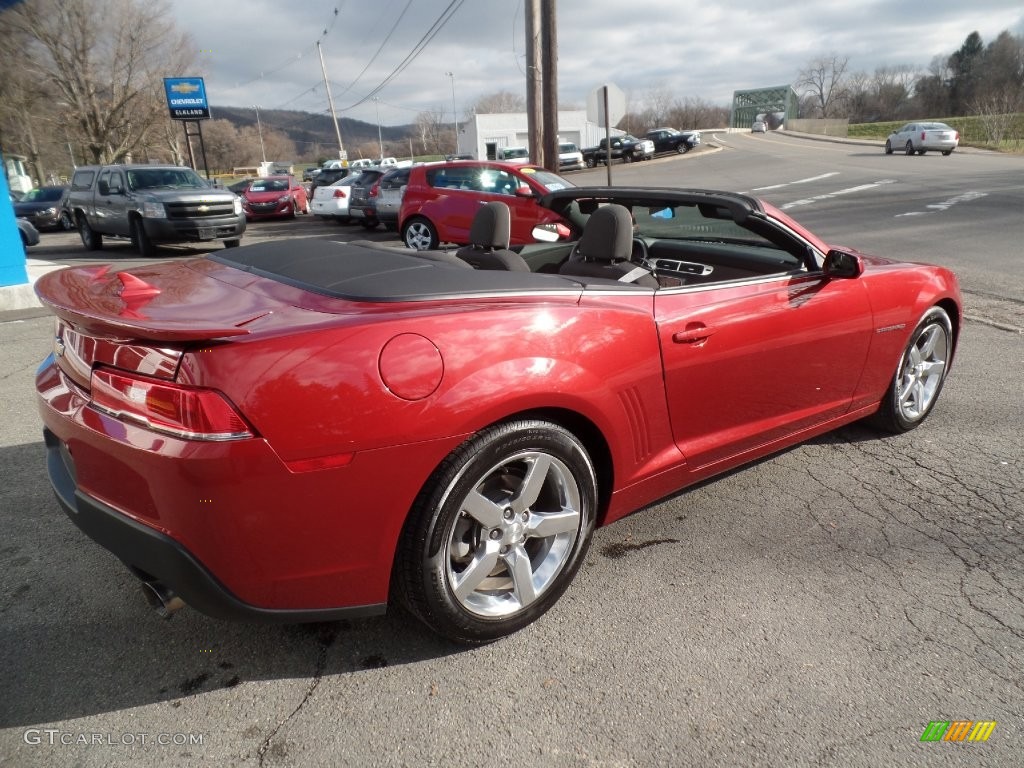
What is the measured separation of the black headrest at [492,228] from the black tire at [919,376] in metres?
2.18

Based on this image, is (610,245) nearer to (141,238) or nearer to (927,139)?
(141,238)

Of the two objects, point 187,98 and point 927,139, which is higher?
point 187,98

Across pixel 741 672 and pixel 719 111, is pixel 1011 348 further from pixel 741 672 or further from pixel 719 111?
pixel 719 111

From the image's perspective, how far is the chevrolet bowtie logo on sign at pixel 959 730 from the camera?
1905 millimetres

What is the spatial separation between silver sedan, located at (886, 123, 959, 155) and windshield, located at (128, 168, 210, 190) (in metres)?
33.7

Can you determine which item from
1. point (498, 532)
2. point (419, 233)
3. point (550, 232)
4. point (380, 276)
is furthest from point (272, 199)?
point (498, 532)

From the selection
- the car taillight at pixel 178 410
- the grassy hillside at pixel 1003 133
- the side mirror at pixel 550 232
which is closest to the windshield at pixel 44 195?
the side mirror at pixel 550 232

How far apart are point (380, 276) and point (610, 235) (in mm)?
1154

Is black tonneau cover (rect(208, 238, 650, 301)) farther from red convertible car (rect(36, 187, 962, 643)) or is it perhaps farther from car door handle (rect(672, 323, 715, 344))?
car door handle (rect(672, 323, 715, 344))

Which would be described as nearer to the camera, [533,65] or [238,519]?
[238,519]

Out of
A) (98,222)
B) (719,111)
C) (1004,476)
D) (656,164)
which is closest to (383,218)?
(98,222)

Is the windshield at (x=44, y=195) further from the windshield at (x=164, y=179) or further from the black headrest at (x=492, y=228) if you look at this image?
the black headrest at (x=492, y=228)

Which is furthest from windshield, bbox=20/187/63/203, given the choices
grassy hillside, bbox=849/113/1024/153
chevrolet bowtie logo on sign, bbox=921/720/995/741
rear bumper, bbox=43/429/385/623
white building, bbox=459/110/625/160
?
grassy hillside, bbox=849/113/1024/153

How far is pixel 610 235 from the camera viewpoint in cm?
299
